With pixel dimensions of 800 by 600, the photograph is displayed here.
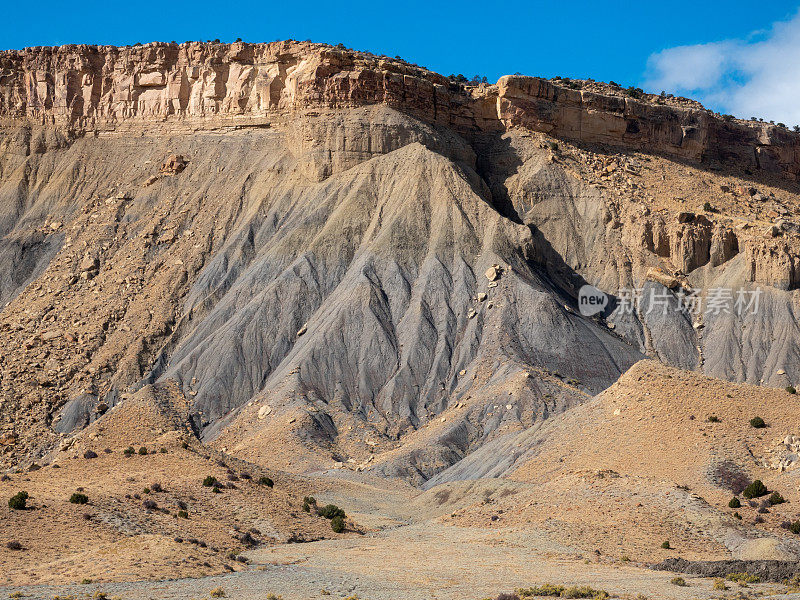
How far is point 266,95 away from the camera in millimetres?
86688

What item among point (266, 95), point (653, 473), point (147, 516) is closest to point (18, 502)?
point (147, 516)

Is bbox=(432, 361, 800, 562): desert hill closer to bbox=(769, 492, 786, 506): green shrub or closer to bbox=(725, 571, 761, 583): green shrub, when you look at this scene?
bbox=(769, 492, 786, 506): green shrub

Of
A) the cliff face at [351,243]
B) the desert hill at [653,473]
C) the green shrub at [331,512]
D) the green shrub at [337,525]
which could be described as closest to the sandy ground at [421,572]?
the green shrub at [337,525]

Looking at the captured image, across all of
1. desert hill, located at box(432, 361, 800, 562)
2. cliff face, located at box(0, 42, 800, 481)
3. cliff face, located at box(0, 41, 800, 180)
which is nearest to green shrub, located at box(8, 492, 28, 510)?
desert hill, located at box(432, 361, 800, 562)

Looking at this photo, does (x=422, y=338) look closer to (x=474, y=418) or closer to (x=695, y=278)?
(x=474, y=418)

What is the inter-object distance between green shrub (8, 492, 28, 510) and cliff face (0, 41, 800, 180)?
51.9m

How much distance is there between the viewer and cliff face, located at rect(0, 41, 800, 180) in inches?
3356

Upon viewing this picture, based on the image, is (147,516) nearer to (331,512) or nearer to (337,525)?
(337,525)

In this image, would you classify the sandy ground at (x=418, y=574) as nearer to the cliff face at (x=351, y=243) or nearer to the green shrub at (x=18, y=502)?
the green shrub at (x=18, y=502)

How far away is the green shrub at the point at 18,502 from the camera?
3472cm

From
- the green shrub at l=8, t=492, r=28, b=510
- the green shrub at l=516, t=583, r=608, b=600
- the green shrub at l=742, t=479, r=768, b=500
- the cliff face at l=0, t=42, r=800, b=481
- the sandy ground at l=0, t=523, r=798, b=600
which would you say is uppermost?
the cliff face at l=0, t=42, r=800, b=481

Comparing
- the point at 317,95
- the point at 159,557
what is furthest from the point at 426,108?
the point at 159,557

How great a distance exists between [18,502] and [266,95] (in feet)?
185

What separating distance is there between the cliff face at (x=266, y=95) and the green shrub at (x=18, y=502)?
51874mm
